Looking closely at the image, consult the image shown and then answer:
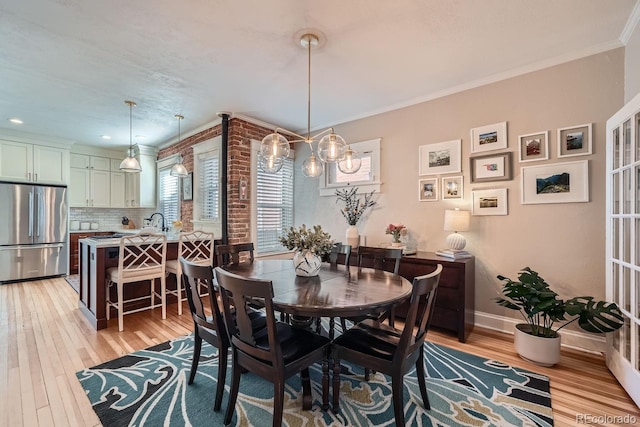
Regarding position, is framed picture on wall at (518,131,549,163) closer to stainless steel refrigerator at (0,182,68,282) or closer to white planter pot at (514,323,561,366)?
white planter pot at (514,323,561,366)

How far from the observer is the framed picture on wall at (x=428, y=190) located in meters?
3.35

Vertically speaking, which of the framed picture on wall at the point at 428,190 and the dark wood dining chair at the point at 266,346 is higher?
the framed picture on wall at the point at 428,190

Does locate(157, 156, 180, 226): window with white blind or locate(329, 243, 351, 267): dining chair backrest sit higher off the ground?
locate(157, 156, 180, 226): window with white blind

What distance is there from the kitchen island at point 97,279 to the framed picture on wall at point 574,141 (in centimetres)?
446

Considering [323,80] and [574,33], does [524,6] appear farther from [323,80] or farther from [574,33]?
[323,80]

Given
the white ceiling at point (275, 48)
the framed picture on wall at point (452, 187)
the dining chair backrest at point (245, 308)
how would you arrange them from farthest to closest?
the framed picture on wall at point (452, 187) < the white ceiling at point (275, 48) < the dining chair backrest at point (245, 308)

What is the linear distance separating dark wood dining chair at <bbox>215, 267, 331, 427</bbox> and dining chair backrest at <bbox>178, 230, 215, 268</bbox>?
7.55 feet

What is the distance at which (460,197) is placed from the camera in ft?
10.4

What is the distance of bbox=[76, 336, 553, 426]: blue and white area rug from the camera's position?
167 centimetres

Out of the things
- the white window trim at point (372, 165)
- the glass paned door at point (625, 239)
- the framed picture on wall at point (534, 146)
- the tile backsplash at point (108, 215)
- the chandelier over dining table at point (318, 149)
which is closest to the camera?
the glass paned door at point (625, 239)

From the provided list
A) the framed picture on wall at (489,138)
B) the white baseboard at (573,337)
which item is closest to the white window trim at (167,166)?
the framed picture on wall at (489,138)

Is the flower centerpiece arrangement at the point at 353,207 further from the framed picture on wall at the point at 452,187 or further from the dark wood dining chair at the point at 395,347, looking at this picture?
the dark wood dining chair at the point at 395,347

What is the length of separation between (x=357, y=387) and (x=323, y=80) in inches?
113

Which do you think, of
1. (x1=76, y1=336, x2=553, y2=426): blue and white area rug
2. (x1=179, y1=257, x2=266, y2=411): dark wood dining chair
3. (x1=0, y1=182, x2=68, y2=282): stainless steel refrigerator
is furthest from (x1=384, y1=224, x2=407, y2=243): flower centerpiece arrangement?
(x1=0, y1=182, x2=68, y2=282): stainless steel refrigerator
